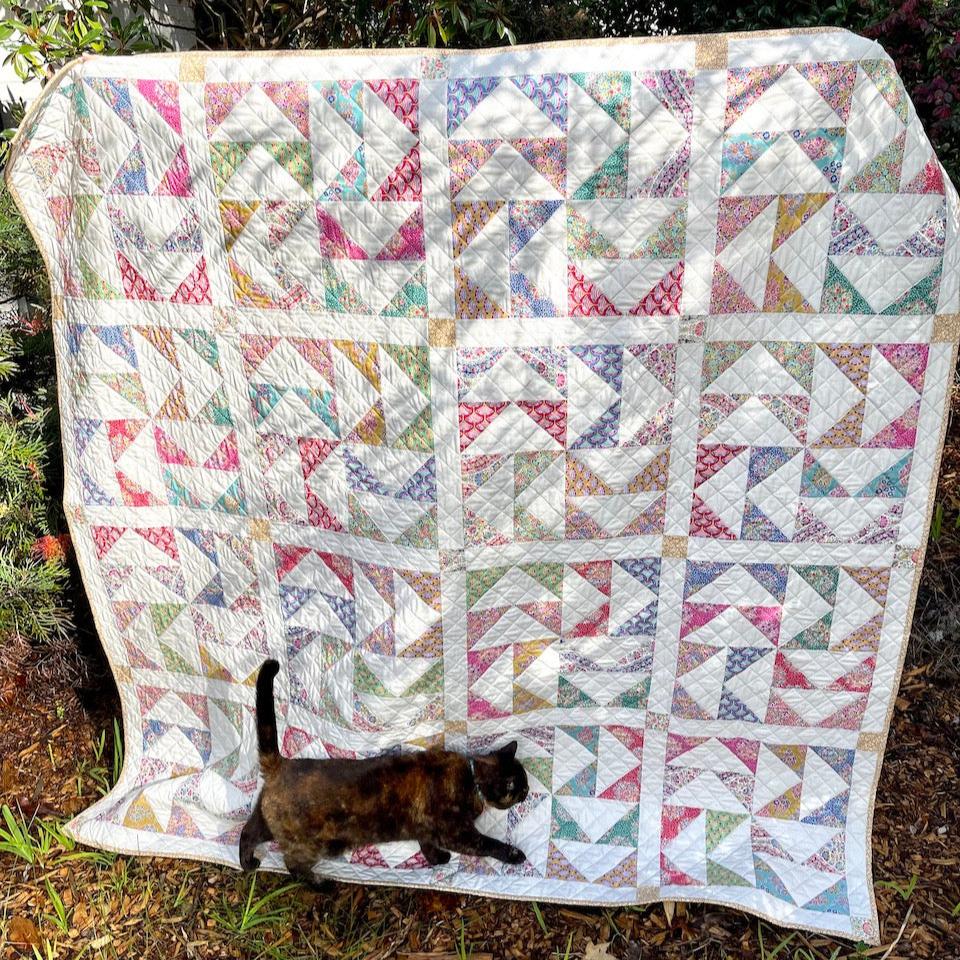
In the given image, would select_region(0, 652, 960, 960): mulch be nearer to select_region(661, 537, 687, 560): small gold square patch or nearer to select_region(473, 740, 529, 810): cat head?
select_region(473, 740, 529, 810): cat head

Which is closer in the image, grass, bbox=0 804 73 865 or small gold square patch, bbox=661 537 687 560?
small gold square patch, bbox=661 537 687 560

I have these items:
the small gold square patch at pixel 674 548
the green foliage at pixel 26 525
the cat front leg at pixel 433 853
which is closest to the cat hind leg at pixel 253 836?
the cat front leg at pixel 433 853

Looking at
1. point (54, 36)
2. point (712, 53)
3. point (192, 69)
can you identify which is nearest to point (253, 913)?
point (192, 69)

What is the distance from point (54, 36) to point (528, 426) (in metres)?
1.70

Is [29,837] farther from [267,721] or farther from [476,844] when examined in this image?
[476,844]

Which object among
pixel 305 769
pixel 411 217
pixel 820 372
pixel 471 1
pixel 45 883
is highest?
pixel 471 1

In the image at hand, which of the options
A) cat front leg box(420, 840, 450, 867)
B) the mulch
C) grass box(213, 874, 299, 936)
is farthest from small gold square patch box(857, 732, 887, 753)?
grass box(213, 874, 299, 936)

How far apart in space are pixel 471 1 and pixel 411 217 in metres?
1.35

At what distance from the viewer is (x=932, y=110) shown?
2.37m

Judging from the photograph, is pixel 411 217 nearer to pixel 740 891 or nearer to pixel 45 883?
pixel 740 891

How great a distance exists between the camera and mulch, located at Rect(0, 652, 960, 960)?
1.89 m

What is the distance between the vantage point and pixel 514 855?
1970 mm

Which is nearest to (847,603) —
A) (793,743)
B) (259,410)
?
(793,743)

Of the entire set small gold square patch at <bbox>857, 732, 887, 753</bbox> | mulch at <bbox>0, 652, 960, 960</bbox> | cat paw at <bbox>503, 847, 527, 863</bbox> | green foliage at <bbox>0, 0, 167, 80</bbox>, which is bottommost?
mulch at <bbox>0, 652, 960, 960</bbox>
